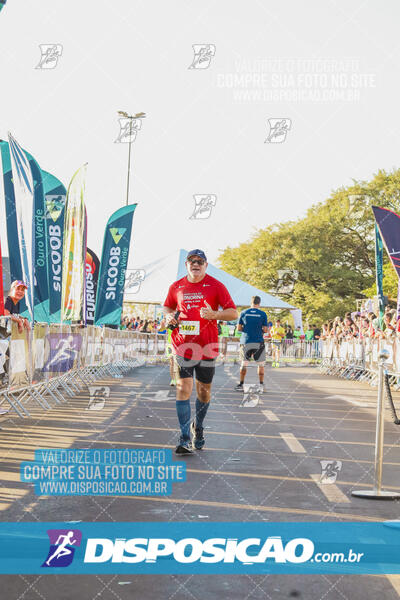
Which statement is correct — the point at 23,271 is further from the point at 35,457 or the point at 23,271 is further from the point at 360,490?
the point at 360,490

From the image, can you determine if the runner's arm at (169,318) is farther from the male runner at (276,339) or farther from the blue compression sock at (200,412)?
the male runner at (276,339)

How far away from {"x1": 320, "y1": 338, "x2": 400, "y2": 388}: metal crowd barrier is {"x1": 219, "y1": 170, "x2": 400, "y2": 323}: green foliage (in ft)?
100

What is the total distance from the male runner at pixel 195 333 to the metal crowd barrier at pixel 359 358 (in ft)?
26.5

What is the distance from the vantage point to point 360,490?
5816 mm

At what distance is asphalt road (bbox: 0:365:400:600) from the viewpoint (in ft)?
11.9

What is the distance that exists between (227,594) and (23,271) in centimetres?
928

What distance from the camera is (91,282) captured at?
849 inches

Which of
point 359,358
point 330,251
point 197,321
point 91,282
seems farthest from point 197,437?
point 330,251

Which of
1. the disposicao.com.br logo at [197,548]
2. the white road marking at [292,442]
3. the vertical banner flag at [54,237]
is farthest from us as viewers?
the vertical banner flag at [54,237]

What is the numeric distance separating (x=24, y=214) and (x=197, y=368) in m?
5.76

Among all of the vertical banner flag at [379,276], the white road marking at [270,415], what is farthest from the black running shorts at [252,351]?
the vertical banner flag at [379,276]

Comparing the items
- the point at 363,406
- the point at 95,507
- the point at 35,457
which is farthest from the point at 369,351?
the point at 95,507

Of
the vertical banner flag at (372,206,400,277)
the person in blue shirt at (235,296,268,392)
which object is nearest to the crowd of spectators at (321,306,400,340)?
the vertical banner flag at (372,206,400,277)

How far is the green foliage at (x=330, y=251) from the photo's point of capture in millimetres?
57688
